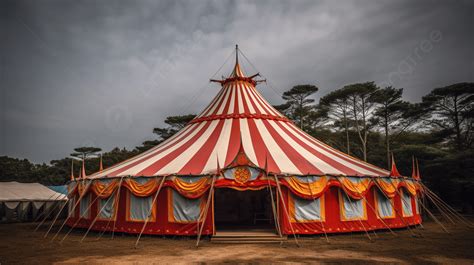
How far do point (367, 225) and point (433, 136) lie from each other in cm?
1328

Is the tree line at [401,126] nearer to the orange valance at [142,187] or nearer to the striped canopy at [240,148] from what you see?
the striped canopy at [240,148]

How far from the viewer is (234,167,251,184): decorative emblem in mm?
7680

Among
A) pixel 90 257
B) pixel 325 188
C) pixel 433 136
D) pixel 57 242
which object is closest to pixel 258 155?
pixel 325 188

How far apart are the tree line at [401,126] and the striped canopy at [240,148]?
4.75m

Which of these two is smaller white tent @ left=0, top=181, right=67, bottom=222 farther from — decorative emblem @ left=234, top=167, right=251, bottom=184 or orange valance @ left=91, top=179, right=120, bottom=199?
decorative emblem @ left=234, top=167, right=251, bottom=184

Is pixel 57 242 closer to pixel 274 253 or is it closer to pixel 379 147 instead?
pixel 274 253

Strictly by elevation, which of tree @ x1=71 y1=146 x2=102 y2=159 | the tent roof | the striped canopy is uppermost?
tree @ x1=71 y1=146 x2=102 y2=159

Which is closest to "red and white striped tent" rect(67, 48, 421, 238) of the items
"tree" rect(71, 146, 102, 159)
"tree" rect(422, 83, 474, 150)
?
"tree" rect(422, 83, 474, 150)

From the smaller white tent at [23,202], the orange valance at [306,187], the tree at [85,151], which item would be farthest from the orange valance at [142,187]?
the tree at [85,151]

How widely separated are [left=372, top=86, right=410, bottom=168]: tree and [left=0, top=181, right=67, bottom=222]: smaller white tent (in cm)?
1887

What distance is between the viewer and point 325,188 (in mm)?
7852

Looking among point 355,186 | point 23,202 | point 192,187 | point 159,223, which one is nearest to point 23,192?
point 23,202

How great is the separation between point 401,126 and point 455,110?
3.55 meters

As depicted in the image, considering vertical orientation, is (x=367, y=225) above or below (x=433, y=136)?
below
